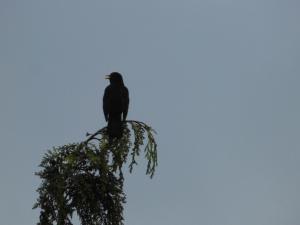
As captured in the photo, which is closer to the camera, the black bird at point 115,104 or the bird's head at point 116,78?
the black bird at point 115,104

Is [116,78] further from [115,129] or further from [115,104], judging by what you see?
[115,129]

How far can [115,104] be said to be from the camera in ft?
51.8

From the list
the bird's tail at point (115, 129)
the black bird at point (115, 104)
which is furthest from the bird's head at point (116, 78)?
the bird's tail at point (115, 129)

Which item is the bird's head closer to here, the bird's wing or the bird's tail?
the bird's wing

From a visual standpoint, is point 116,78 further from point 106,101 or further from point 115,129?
point 115,129

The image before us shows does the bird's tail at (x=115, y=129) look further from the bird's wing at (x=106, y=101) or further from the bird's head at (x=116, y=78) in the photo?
the bird's head at (x=116, y=78)

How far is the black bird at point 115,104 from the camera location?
13.6 metres

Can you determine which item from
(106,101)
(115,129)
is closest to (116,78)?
(106,101)

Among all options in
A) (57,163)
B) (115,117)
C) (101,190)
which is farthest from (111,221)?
(115,117)

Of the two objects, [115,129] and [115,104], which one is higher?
[115,104]

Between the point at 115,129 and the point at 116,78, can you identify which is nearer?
the point at 115,129

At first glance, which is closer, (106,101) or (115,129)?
(115,129)

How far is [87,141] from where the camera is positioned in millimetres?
12734

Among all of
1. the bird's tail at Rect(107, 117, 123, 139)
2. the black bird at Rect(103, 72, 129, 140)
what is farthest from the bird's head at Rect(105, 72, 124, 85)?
the bird's tail at Rect(107, 117, 123, 139)
